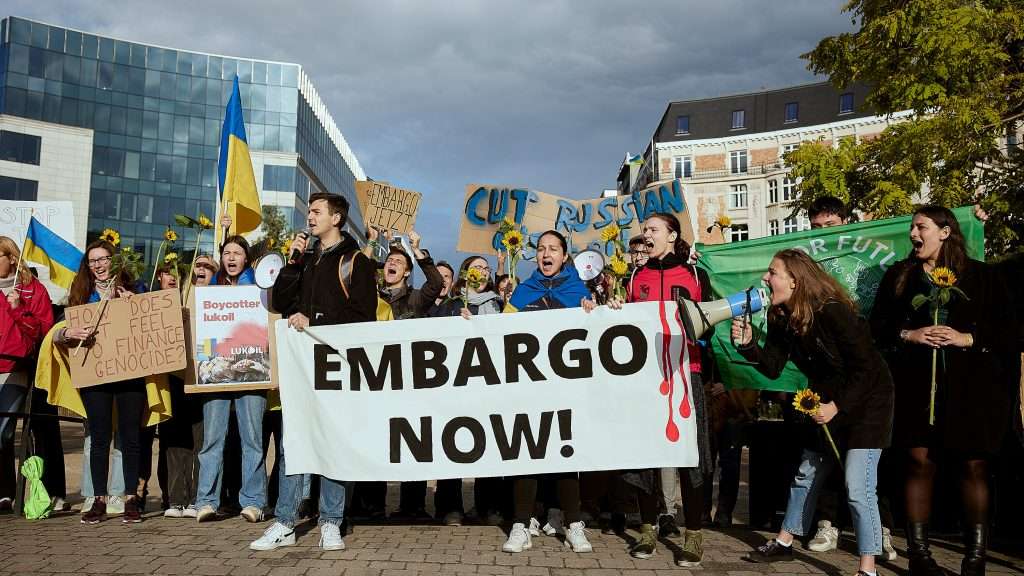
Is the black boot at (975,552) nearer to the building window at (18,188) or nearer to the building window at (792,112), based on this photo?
the building window at (18,188)

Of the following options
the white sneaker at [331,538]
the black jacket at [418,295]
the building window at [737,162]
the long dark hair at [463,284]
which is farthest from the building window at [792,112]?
the white sneaker at [331,538]

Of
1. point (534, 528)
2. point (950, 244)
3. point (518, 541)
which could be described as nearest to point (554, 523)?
point (534, 528)

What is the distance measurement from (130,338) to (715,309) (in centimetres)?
445

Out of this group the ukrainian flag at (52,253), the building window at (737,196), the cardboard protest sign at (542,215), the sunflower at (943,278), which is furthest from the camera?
the building window at (737,196)

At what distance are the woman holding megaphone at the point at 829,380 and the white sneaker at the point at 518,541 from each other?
1412mm

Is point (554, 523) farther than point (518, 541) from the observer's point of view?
Yes

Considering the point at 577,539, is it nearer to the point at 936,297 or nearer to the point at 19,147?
the point at 936,297

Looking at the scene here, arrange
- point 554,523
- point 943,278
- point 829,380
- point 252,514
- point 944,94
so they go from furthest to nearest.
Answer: point 944,94 < point 252,514 < point 554,523 < point 829,380 < point 943,278

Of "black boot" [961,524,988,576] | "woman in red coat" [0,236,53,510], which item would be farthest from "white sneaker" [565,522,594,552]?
"woman in red coat" [0,236,53,510]

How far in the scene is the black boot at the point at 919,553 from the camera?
14.8ft

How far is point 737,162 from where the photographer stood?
6088 cm

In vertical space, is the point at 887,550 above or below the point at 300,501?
below

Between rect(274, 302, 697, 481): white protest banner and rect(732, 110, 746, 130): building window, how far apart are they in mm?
60184

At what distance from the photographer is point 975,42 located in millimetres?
14352
